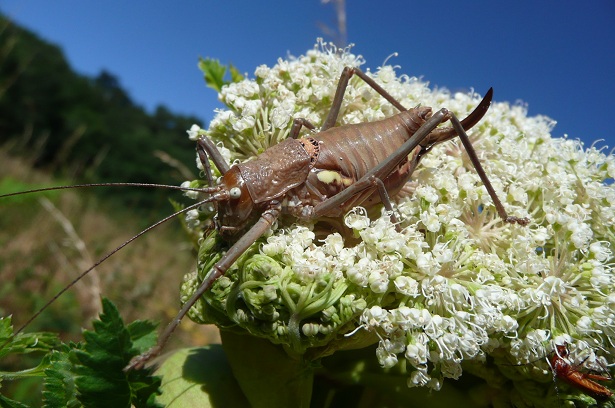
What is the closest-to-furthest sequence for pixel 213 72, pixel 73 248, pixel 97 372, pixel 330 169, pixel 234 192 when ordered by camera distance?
pixel 97 372 < pixel 234 192 < pixel 330 169 < pixel 213 72 < pixel 73 248

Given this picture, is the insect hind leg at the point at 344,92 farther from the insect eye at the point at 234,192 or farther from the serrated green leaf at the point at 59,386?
the serrated green leaf at the point at 59,386

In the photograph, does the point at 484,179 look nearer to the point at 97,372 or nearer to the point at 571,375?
the point at 571,375

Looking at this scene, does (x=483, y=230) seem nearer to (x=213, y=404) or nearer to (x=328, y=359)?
(x=328, y=359)

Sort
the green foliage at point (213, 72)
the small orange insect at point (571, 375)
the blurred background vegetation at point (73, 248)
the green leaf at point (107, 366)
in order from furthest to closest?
the blurred background vegetation at point (73, 248) → the green foliage at point (213, 72) → the small orange insect at point (571, 375) → the green leaf at point (107, 366)

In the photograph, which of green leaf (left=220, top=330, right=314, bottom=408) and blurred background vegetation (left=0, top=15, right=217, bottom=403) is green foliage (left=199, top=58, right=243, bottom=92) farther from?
green leaf (left=220, top=330, right=314, bottom=408)

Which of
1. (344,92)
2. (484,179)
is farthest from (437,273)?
(344,92)

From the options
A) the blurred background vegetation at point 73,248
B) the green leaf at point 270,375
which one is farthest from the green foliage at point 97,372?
the blurred background vegetation at point 73,248

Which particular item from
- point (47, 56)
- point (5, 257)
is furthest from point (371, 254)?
point (47, 56)

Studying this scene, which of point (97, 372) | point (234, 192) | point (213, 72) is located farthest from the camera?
point (213, 72)
